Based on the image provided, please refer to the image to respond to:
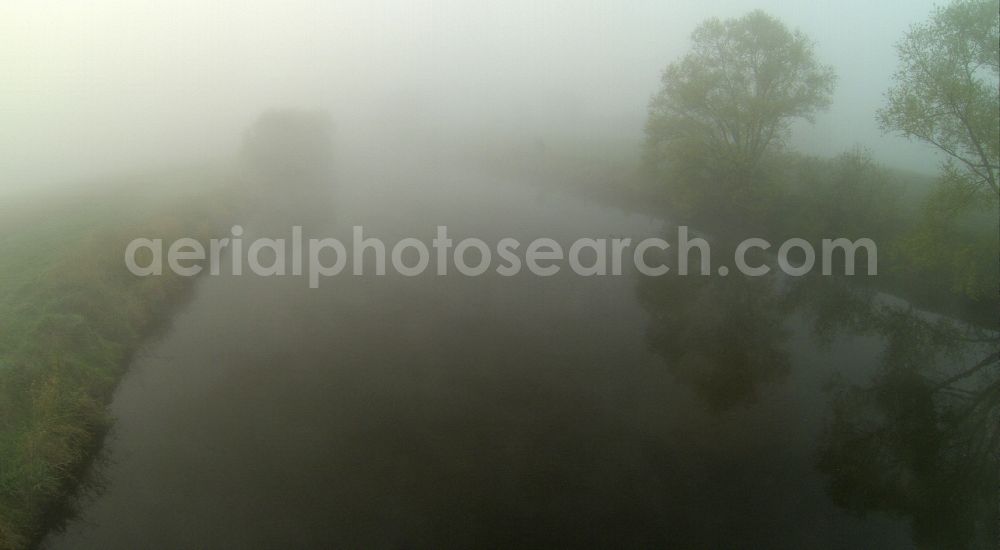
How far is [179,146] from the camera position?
95.4 ft

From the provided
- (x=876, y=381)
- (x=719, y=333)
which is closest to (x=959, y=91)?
(x=876, y=381)

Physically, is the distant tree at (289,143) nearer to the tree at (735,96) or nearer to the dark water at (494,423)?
the dark water at (494,423)

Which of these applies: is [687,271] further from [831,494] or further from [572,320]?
[831,494]

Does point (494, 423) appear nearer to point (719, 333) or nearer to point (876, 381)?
point (719, 333)

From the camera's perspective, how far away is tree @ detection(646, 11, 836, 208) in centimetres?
1794

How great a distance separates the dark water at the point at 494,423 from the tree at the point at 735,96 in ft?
18.1

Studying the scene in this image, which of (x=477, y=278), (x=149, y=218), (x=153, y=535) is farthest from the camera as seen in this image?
(x=149, y=218)

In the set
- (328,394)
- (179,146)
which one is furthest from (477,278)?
(179,146)

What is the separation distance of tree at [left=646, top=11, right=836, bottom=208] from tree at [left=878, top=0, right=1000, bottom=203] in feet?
22.3

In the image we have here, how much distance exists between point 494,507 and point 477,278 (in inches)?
386

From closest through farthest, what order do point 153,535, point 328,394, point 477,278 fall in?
point 153,535
point 328,394
point 477,278

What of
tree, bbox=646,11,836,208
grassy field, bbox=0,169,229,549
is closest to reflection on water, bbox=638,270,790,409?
tree, bbox=646,11,836,208

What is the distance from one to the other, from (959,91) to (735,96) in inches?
365

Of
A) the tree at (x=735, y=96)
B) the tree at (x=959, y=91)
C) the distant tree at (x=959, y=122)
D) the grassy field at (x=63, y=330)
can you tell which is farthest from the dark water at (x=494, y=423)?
the tree at (x=735, y=96)
